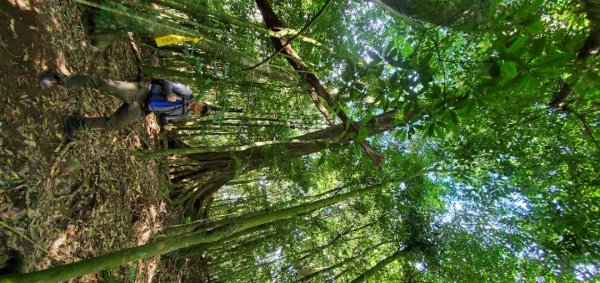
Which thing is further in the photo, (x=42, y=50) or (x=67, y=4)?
(x=67, y=4)

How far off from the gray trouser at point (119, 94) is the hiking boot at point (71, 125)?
0.14 feet

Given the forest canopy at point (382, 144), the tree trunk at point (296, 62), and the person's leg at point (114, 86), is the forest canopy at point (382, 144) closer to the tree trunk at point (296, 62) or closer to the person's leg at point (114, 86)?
the tree trunk at point (296, 62)

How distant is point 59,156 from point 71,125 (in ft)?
0.79

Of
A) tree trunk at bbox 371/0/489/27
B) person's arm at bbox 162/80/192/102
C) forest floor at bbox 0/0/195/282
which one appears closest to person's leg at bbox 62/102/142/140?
forest floor at bbox 0/0/195/282

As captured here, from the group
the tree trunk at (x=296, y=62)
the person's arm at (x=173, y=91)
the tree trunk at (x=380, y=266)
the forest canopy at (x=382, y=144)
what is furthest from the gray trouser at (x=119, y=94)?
the tree trunk at (x=380, y=266)

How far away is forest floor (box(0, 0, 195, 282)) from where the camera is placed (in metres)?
2.31

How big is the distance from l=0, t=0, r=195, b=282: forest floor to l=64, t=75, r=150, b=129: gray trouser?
0.21 m

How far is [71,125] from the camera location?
275 cm

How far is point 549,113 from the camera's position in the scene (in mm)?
3273

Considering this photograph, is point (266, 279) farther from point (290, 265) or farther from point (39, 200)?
point (39, 200)

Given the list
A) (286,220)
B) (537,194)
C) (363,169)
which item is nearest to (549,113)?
(537,194)

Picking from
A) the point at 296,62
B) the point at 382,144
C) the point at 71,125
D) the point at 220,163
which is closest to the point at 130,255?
the point at 71,125

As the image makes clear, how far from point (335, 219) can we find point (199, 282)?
2.39 metres

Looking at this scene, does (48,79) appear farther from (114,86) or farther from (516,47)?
(516,47)
